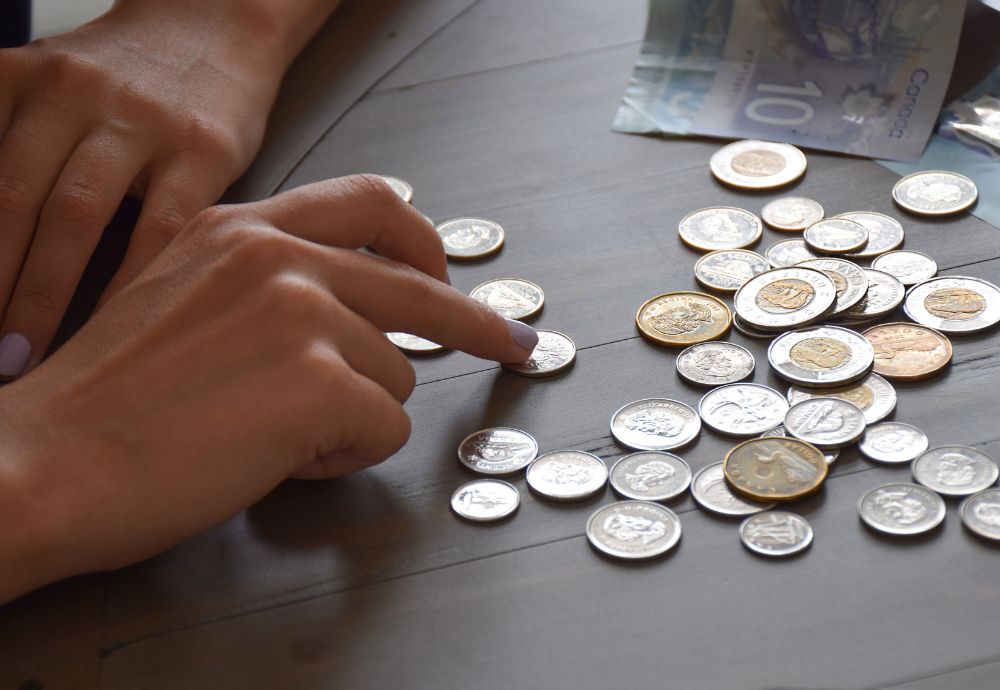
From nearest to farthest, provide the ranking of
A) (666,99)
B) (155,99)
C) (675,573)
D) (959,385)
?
(675,573) < (959,385) < (155,99) < (666,99)

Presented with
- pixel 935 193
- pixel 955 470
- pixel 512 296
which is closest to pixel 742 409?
pixel 955 470

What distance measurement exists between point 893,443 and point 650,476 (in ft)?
0.59

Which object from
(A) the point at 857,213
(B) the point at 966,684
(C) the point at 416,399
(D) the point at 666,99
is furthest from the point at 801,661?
(D) the point at 666,99

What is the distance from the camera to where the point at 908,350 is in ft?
2.92

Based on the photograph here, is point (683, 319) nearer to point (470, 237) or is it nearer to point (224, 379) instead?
point (470, 237)

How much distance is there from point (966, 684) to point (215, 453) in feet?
1.72

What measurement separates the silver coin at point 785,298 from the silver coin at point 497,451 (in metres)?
0.24

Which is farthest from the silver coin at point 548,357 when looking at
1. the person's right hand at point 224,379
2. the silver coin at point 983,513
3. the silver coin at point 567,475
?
the silver coin at point 983,513

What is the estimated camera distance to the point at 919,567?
70 centimetres

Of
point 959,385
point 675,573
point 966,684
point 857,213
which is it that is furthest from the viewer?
point 857,213

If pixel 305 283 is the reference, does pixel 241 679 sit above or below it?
below

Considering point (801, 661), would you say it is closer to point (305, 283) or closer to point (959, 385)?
point (959, 385)

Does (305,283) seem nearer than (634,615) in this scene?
No

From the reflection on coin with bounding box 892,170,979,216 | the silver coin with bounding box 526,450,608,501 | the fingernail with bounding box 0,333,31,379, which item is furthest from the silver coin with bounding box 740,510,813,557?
the fingernail with bounding box 0,333,31,379
